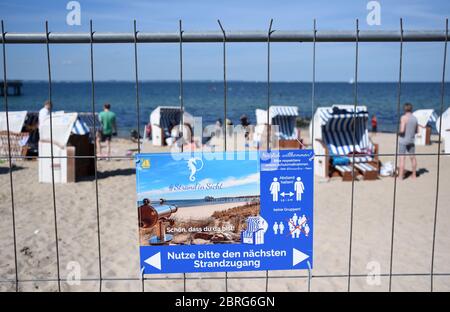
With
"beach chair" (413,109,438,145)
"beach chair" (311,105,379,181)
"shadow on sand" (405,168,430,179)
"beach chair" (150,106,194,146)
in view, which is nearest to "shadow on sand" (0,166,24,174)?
"beach chair" (150,106,194,146)

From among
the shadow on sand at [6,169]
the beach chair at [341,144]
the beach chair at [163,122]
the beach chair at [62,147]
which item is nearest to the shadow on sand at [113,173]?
the beach chair at [62,147]

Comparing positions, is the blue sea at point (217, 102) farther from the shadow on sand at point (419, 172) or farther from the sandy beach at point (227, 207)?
the shadow on sand at point (419, 172)

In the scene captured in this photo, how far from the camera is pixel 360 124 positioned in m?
13.5

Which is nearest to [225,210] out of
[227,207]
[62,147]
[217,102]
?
[227,207]

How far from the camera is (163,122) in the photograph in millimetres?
20453

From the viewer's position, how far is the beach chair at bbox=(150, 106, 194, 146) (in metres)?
18.8

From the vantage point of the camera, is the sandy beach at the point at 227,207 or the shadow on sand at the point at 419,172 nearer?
the sandy beach at the point at 227,207

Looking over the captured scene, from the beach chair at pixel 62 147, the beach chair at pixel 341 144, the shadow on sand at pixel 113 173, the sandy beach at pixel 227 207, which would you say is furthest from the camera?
the shadow on sand at pixel 113 173

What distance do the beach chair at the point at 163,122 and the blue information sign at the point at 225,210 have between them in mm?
14312

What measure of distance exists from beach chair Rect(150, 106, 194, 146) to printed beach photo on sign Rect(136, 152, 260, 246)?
1434 cm

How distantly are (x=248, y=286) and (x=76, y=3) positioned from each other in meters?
3.75

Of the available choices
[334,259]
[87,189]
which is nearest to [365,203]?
[334,259]

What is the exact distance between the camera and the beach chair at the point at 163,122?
61.6ft
